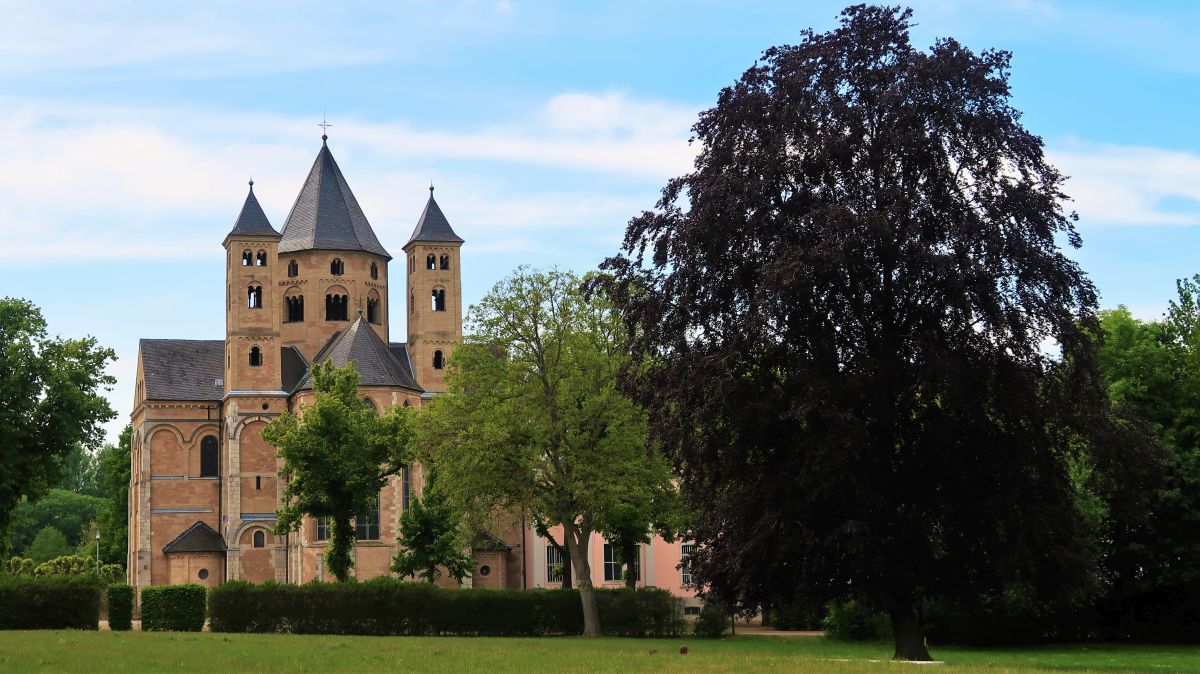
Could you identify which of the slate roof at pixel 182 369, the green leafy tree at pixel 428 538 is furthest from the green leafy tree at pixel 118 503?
the green leafy tree at pixel 428 538

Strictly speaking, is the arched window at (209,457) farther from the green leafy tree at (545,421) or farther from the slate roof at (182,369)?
the green leafy tree at (545,421)

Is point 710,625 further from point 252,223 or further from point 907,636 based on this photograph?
point 252,223

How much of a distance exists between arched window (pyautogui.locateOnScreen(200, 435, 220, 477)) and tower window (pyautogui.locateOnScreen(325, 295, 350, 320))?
32.4 feet

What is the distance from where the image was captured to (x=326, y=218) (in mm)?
87688

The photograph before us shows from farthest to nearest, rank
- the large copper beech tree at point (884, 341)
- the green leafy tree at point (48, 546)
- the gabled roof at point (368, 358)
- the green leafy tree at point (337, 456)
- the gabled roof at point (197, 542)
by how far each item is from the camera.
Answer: the green leafy tree at point (48, 546), the gabled roof at point (197, 542), the gabled roof at point (368, 358), the green leafy tree at point (337, 456), the large copper beech tree at point (884, 341)

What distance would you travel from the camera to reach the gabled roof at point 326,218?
284 ft

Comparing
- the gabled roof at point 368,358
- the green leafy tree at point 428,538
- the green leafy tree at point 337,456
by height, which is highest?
the gabled roof at point 368,358

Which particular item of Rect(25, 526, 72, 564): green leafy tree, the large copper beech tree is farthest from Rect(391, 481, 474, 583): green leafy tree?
Rect(25, 526, 72, 564): green leafy tree

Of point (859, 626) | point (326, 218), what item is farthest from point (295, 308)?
point (859, 626)

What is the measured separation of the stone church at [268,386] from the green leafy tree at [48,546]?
40.4m

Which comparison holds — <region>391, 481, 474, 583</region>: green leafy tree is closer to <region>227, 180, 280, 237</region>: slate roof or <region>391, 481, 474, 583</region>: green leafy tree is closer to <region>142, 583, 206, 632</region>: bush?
<region>142, 583, 206, 632</region>: bush

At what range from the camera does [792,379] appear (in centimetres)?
2761

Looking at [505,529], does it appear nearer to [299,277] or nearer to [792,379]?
[299,277]

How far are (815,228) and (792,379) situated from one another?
9.59ft
